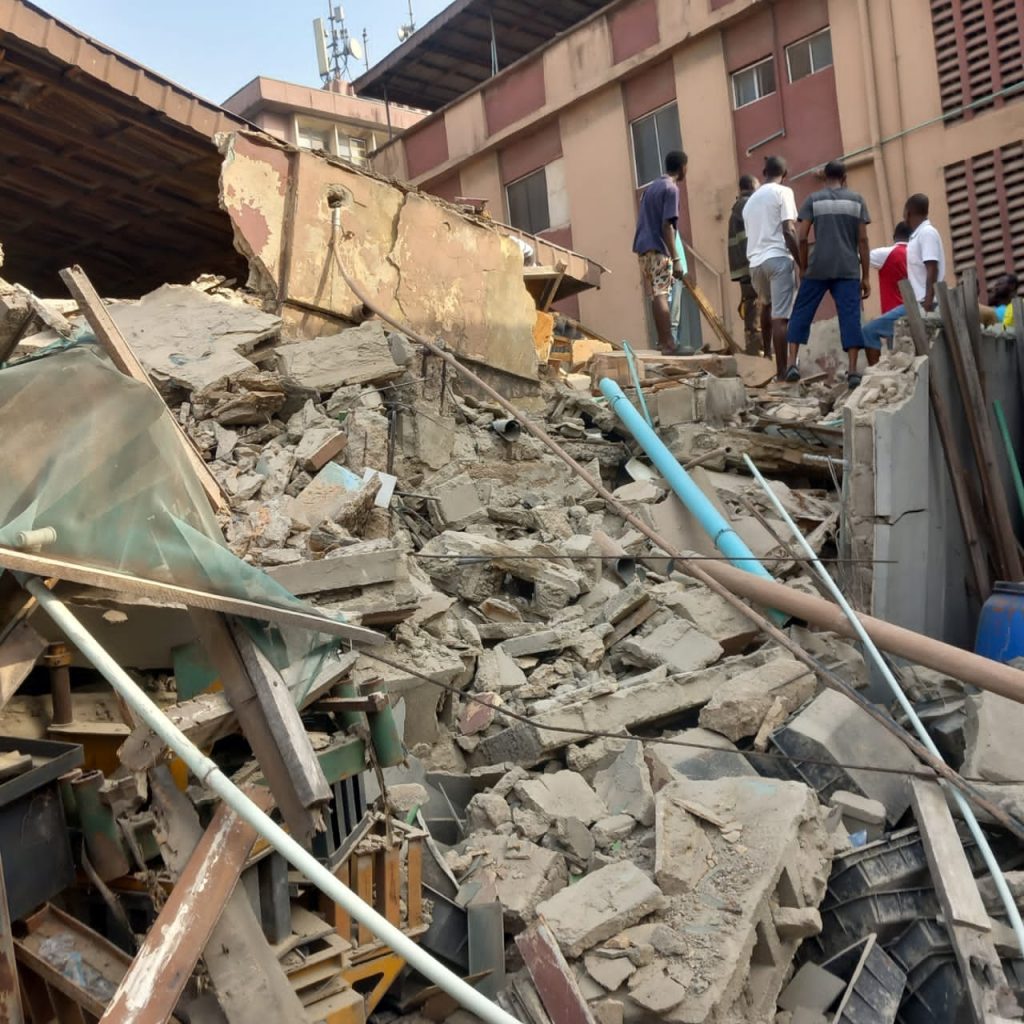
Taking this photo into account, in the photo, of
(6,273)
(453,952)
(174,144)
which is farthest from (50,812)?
(6,273)

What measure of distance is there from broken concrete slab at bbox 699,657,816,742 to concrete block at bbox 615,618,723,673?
0.25 m

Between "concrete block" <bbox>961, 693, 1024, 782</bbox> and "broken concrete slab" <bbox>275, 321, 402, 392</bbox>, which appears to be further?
"broken concrete slab" <bbox>275, 321, 402, 392</bbox>

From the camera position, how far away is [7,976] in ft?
7.02

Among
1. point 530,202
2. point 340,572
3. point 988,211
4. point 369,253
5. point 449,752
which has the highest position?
point 530,202

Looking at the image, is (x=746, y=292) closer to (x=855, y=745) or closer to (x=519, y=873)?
(x=855, y=745)

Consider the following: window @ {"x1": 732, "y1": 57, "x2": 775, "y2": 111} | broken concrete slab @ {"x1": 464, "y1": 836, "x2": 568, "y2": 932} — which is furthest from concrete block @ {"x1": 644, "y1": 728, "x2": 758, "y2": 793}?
window @ {"x1": 732, "y1": 57, "x2": 775, "y2": 111}

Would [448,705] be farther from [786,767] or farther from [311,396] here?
[311,396]

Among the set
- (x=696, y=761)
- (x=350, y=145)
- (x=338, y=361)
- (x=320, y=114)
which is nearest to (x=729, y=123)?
(x=338, y=361)

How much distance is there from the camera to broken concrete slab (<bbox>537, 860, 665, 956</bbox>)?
2967 mm

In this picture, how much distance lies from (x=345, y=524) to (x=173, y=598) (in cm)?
290

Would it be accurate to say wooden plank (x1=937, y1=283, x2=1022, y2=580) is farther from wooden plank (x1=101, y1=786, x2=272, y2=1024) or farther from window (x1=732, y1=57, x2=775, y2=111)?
window (x1=732, y1=57, x2=775, y2=111)

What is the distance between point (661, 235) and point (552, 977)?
7.01 metres

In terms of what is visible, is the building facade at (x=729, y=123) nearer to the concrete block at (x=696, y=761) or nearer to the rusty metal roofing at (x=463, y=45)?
the rusty metal roofing at (x=463, y=45)

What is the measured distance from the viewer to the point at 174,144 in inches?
331
